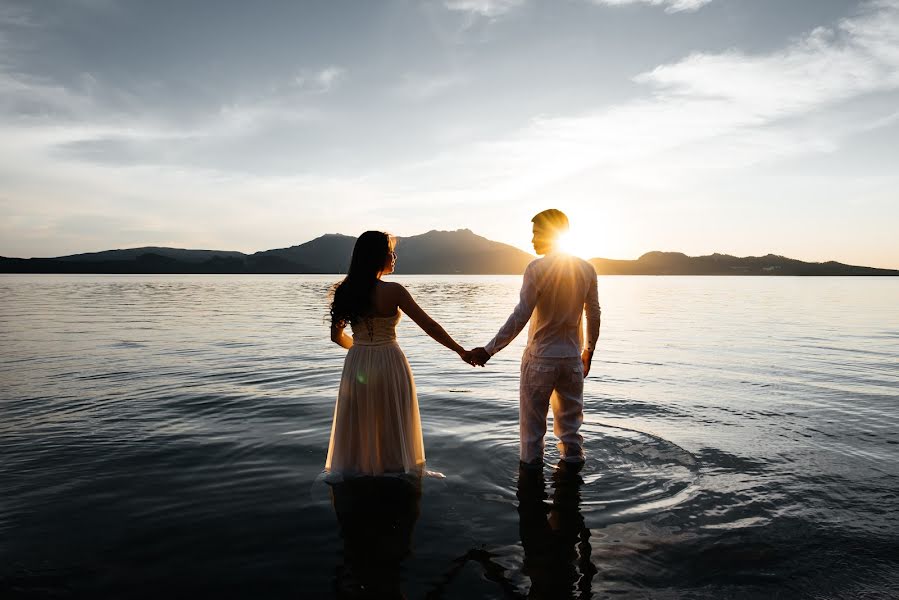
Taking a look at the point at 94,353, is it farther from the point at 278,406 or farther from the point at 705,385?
the point at 705,385

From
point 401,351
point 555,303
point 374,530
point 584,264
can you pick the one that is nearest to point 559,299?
point 555,303

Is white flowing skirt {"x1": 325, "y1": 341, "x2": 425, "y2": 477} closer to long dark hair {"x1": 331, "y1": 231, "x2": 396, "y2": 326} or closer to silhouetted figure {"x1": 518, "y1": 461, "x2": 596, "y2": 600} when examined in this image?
long dark hair {"x1": 331, "y1": 231, "x2": 396, "y2": 326}

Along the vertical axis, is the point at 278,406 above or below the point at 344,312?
below

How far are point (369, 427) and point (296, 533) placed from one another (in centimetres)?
136

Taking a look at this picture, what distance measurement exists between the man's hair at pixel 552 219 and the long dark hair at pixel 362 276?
1.98 m

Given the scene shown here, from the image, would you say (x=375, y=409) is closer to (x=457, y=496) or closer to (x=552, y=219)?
(x=457, y=496)

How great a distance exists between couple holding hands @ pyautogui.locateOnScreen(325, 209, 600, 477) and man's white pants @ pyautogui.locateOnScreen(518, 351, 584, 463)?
0.04 feet

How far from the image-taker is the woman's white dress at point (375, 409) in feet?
20.3

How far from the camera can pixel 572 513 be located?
5.86 m

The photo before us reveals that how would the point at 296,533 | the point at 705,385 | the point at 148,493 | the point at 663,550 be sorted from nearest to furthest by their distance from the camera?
the point at 663,550, the point at 296,533, the point at 148,493, the point at 705,385

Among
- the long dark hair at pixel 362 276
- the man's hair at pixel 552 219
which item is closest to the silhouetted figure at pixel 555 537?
the long dark hair at pixel 362 276

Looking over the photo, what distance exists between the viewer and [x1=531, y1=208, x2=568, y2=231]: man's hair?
6586 mm

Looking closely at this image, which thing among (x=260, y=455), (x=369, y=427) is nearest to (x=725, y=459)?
(x=369, y=427)

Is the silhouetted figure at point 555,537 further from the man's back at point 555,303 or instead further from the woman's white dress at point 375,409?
the man's back at point 555,303
